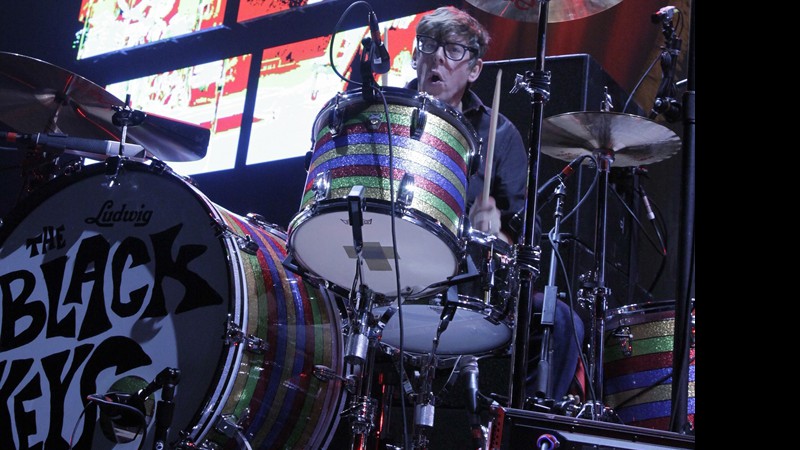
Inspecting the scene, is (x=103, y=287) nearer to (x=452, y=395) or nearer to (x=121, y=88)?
(x=452, y=395)

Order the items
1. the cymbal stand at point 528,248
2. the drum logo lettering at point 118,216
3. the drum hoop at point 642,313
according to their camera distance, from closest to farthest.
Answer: the cymbal stand at point 528,248
the drum logo lettering at point 118,216
the drum hoop at point 642,313

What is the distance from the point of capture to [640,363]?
3090 millimetres

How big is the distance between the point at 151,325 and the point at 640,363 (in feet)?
5.63

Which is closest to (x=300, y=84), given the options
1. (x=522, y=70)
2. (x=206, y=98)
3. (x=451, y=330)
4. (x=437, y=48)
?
(x=206, y=98)

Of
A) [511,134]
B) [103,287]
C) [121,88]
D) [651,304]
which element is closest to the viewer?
[103,287]

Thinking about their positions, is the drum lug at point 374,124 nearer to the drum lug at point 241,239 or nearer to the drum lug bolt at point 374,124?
the drum lug bolt at point 374,124

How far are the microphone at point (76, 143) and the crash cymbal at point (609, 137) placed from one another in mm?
1555

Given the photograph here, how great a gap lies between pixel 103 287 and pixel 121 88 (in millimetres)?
5655

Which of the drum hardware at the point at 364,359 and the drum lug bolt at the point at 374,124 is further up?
the drum lug bolt at the point at 374,124

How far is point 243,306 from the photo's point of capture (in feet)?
8.46

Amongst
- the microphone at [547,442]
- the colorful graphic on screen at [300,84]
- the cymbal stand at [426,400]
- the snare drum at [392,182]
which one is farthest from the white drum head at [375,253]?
the colorful graphic on screen at [300,84]

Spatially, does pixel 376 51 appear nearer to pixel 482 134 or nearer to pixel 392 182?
pixel 392 182

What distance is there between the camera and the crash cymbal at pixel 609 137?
10.4 feet
